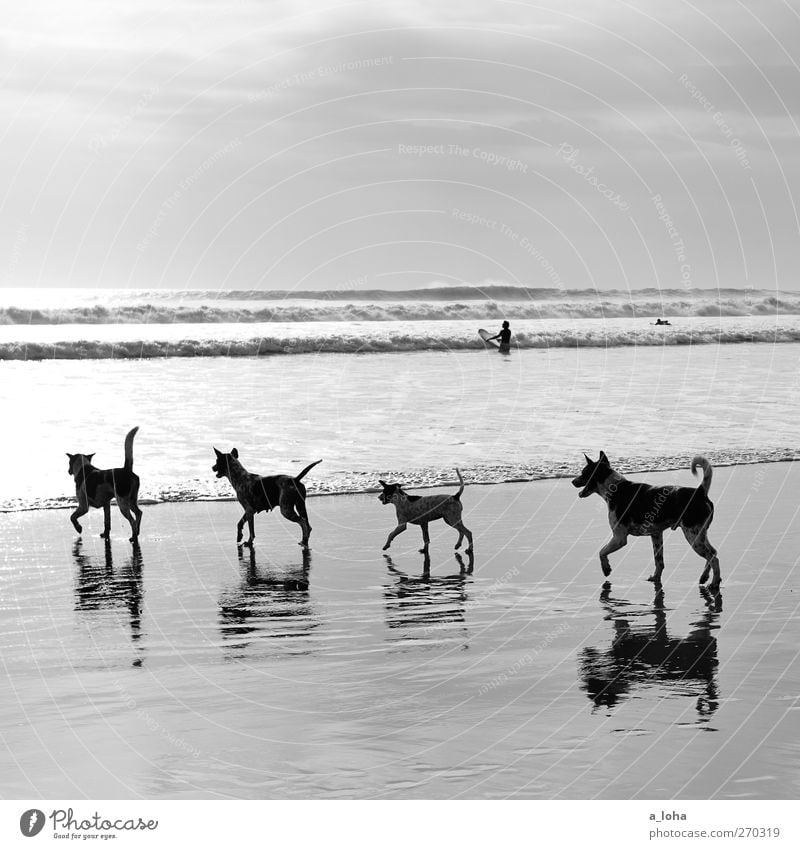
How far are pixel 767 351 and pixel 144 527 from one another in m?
42.0

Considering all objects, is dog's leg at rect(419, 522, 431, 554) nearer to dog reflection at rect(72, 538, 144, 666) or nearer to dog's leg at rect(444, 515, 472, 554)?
dog's leg at rect(444, 515, 472, 554)

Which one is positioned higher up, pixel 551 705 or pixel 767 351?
pixel 767 351

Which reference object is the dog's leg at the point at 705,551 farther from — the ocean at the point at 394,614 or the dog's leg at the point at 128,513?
the dog's leg at the point at 128,513

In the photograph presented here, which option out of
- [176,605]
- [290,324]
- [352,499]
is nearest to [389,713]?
[176,605]

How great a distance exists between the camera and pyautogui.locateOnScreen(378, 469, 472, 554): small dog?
558 inches

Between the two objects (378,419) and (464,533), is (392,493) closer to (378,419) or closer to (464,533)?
(464,533)

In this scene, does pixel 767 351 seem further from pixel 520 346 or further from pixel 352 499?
pixel 352 499

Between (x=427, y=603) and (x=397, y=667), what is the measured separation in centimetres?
237

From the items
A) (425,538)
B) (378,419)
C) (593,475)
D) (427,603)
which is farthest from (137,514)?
(378,419)

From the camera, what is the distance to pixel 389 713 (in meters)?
8.23

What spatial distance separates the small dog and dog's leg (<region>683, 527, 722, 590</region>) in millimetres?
2728

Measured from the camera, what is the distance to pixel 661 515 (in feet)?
41.5

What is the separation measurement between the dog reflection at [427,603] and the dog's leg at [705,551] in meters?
2.36

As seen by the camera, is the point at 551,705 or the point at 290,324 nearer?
the point at 551,705
